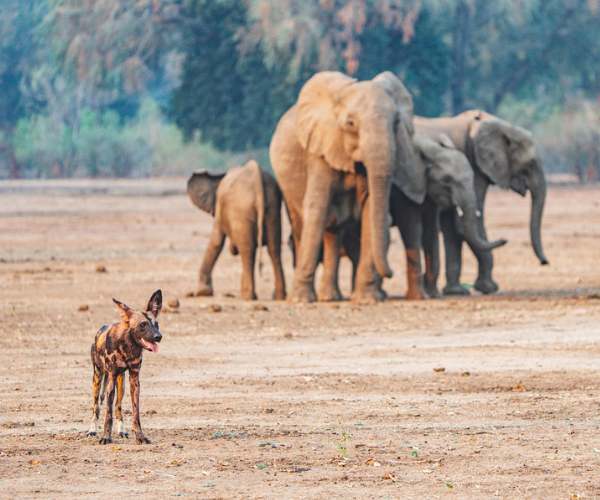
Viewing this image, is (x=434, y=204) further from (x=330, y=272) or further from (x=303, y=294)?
(x=303, y=294)

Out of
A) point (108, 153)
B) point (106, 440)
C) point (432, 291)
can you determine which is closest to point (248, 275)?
point (432, 291)

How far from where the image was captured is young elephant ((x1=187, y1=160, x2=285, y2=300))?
66.0 ft

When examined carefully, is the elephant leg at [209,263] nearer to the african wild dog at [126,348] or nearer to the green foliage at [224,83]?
the african wild dog at [126,348]

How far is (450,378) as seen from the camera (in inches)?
509

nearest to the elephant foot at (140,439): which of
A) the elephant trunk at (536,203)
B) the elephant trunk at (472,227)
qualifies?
the elephant trunk at (472,227)

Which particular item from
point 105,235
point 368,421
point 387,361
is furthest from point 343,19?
point 368,421

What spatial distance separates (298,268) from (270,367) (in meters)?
6.13

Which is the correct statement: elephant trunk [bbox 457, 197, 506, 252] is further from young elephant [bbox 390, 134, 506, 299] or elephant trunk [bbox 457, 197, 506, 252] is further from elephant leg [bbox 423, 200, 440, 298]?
elephant leg [bbox 423, 200, 440, 298]

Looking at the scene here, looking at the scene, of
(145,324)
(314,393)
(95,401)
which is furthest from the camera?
(314,393)

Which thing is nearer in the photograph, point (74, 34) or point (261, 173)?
point (261, 173)

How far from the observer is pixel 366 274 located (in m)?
19.5

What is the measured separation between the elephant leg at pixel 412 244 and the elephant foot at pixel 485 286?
122 cm

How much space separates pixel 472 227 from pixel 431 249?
1.59 ft

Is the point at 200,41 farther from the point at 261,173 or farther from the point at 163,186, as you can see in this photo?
the point at 261,173
